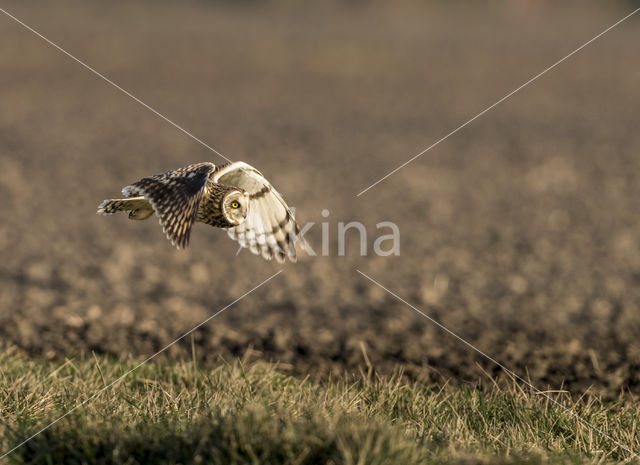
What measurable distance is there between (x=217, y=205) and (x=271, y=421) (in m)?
1.31

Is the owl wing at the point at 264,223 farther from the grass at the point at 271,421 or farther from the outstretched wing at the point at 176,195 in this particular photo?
the grass at the point at 271,421

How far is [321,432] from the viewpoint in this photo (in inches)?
142

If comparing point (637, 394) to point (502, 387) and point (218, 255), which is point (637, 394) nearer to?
point (502, 387)

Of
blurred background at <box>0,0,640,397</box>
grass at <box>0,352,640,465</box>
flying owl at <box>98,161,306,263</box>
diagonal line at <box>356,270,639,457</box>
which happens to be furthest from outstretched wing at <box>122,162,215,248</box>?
blurred background at <box>0,0,640,397</box>

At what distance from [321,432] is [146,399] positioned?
1549 mm

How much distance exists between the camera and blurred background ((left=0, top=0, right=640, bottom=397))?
7871mm

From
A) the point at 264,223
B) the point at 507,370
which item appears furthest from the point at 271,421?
the point at 507,370

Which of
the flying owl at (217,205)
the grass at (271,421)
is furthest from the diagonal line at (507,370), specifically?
the flying owl at (217,205)

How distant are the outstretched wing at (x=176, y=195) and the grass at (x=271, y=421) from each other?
1.21m

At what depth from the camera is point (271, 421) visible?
12.2 feet

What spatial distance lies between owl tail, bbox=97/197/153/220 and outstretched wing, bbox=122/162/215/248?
40 millimetres

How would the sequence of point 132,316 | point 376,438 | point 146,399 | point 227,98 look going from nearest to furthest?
1. point 376,438
2. point 146,399
3. point 132,316
4. point 227,98

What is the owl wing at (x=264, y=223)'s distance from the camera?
3184 mm

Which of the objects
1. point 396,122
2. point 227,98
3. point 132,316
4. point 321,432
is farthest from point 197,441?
point 227,98
